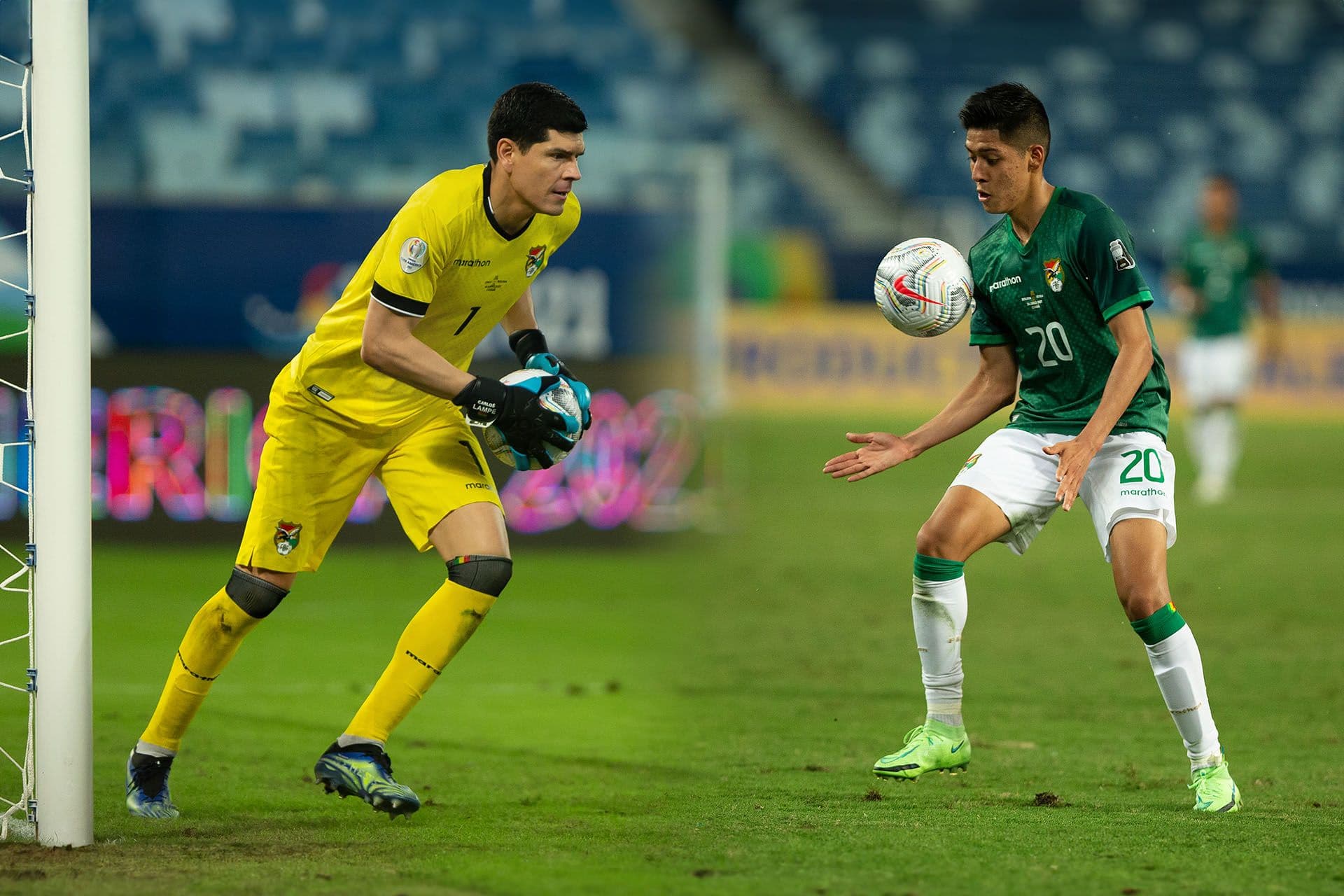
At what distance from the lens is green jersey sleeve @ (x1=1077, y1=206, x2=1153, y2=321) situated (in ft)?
14.9

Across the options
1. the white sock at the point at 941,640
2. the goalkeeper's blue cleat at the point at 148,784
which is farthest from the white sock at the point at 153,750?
the white sock at the point at 941,640

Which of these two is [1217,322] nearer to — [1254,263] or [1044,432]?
[1254,263]

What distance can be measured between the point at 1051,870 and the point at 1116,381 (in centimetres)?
145

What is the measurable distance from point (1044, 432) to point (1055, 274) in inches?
19.6

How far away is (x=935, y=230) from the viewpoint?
21.5 meters

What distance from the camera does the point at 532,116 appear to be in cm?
445

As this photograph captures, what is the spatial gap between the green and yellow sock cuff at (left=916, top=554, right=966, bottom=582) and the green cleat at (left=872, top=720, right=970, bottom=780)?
0.43 m

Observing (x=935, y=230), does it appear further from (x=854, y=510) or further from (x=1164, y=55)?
(x=854, y=510)

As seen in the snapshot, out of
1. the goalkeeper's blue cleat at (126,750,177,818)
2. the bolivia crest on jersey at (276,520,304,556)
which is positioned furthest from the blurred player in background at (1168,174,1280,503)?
the goalkeeper's blue cleat at (126,750,177,818)

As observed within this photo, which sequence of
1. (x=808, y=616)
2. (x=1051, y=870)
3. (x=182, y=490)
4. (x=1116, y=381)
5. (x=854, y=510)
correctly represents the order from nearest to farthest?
(x=1051, y=870)
(x=1116, y=381)
(x=808, y=616)
(x=182, y=490)
(x=854, y=510)

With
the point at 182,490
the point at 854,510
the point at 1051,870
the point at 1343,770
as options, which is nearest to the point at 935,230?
the point at 854,510

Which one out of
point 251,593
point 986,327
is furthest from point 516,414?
point 986,327

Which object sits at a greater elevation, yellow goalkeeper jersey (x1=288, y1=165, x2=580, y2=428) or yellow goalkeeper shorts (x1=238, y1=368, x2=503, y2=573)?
yellow goalkeeper jersey (x1=288, y1=165, x2=580, y2=428)

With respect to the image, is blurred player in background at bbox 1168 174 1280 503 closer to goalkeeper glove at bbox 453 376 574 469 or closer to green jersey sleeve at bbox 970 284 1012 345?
green jersey sleeve at bbox 970 284 1012 345
